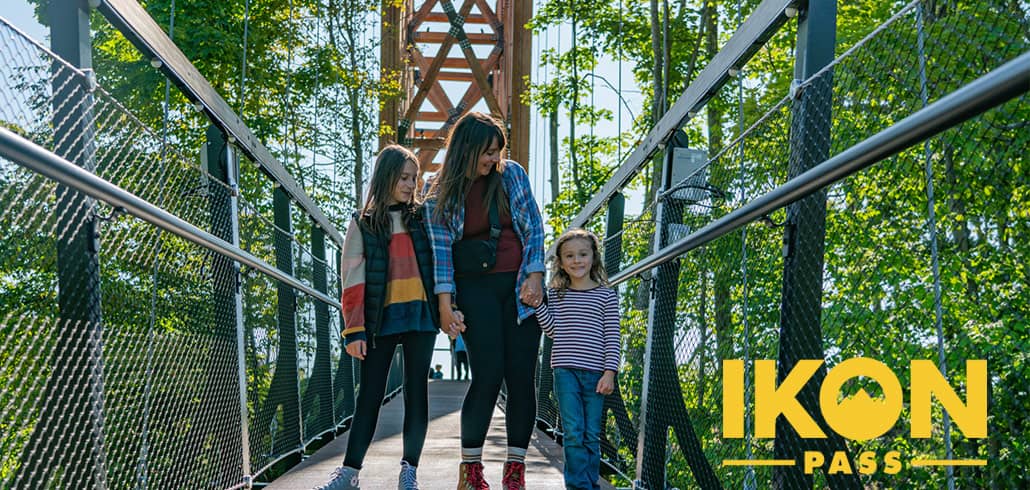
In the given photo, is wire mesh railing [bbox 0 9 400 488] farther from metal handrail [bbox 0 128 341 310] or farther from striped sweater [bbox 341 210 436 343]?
striped sweater [bbox 341 210 436 343]

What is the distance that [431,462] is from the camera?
15.0 feet

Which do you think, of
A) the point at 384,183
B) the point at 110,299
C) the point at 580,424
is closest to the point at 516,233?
the point at 384,183

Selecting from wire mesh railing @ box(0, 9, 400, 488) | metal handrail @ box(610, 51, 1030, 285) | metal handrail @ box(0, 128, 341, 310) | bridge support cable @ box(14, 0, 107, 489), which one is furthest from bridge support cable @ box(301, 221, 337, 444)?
metal handrail @ box(610, 51, 1030, 285)

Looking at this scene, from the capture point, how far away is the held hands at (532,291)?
119 inches

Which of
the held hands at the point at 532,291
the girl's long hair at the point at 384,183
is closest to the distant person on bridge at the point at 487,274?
the held hands at the point at 532,291

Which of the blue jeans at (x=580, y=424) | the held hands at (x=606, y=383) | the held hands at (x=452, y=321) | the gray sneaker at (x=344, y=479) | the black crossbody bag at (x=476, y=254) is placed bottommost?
the gray sneaker at (x=344, y=479)

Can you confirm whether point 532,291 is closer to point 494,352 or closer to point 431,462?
point 494,352

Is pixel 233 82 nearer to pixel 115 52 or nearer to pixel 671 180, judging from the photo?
pixel 115 52

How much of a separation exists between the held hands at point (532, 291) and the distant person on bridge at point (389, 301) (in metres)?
0.26

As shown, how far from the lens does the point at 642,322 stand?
4422 mm

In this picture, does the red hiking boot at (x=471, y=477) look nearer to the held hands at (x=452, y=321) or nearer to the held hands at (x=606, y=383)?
the held hands at (x=452, y=321)

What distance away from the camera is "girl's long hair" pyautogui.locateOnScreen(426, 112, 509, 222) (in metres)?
3.11

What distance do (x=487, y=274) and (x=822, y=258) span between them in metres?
1.03

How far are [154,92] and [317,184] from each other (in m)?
2.91
